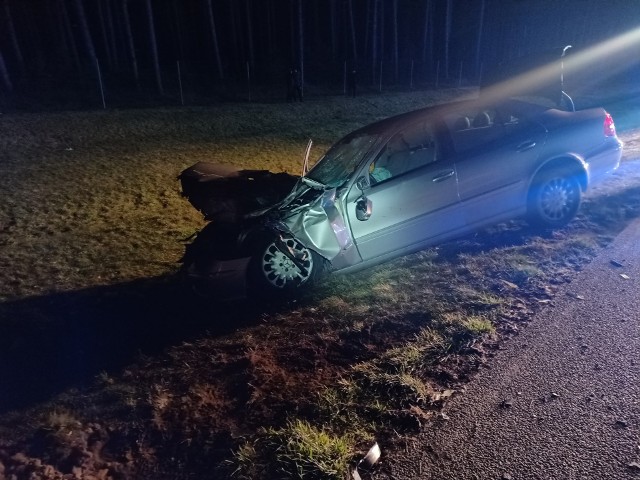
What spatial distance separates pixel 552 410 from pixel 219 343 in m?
2.42

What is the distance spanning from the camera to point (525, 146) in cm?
511

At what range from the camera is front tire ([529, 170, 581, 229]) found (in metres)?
5.23

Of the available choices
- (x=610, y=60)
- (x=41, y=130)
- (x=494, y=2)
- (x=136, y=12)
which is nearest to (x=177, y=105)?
(x=41, y=130)

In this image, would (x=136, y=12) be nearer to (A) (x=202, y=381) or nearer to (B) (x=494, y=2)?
(B) (x=494, y=2)

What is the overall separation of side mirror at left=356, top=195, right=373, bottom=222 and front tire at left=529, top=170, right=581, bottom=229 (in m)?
2.06

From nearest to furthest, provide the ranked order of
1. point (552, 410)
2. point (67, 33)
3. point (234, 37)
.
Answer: point (552, 410) < point (67, 33) < point (234, 37)

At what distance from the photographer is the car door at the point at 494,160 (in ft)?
16.0

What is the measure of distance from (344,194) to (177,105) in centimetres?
1480

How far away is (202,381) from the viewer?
3.27m

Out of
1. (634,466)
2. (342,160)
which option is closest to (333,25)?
(342,160)

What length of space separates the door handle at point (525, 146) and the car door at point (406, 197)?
0.93 meters

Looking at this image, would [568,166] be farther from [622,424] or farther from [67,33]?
[67,33]

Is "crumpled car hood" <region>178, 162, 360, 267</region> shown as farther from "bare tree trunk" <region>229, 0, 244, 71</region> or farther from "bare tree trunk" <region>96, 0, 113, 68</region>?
"bare tree trunk" <region>229, 0, 244, 71</region>

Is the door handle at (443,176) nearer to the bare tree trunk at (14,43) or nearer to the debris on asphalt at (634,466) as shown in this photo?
the debris on asphalt at (634,466)
